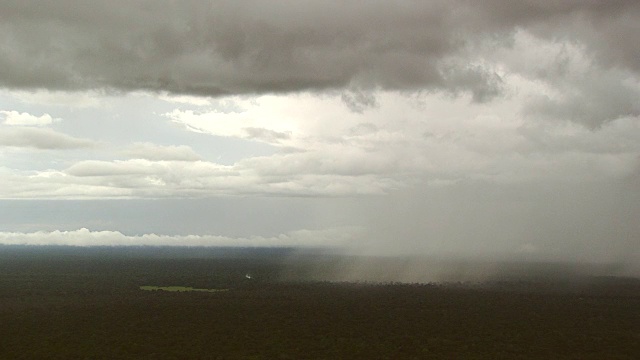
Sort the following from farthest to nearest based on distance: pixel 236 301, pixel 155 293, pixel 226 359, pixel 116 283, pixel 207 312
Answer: pixel 116 283 < pixel 155 293 < pixel 236 301 < pixel 207 312 < pixel 226 359

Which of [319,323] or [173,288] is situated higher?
[173,288]

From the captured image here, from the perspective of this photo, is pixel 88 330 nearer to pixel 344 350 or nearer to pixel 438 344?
pixel 344 350

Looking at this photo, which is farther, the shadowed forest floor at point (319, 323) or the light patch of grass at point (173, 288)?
the light patch of grass at point (173, 288)

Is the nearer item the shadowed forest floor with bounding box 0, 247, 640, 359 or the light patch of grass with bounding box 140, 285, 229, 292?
the shadowed forest floor with bounding box 0, 247, 640, 359

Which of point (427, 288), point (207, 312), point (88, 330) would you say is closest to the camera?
point (88, 330)

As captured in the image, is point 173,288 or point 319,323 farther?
point 173,288

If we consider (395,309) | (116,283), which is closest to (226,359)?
(395,309)

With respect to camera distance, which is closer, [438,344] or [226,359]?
[226,359]

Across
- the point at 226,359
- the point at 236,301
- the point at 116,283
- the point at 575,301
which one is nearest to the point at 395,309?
the point at 236,301

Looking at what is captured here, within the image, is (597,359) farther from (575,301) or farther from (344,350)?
(575,301)
